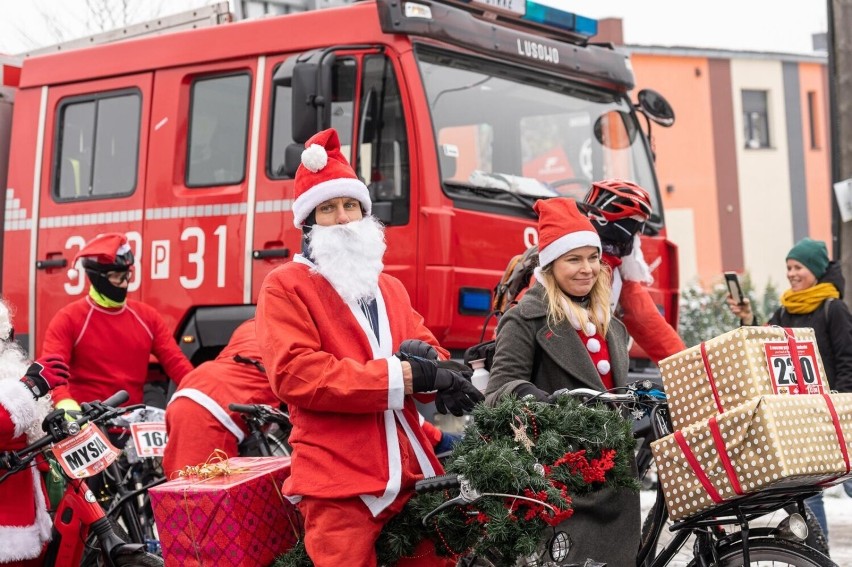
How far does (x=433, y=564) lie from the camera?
398cm

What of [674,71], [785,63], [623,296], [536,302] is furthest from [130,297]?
[785,63]

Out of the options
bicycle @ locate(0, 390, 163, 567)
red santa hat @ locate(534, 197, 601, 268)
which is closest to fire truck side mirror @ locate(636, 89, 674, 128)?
red santa hat @ locate(534, 197, 601, 268)

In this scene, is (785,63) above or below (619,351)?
above

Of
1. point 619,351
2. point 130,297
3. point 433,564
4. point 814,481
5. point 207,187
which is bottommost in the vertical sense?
point 433,564

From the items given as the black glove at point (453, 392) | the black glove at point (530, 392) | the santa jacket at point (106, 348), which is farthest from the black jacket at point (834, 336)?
the black glove at point (453, 392)

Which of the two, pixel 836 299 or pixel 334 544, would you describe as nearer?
pixel 334 544

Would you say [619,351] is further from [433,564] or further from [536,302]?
[433,564]

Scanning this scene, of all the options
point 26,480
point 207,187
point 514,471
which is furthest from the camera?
point 207,187

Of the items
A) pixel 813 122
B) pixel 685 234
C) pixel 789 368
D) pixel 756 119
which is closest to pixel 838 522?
pixel 789 368

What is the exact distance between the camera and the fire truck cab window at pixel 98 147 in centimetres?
851

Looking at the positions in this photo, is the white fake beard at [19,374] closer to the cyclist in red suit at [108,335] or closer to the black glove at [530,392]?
the cyclist in red suit at [108,335]

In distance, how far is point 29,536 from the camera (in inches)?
213

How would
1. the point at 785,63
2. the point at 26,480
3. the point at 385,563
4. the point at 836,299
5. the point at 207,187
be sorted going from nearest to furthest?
1. the point at 385,563
2. the point at 26,480
3. the point at 836,299
4. the point at 207,187
5. the point at 785,63

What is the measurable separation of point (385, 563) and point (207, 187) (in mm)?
4634
